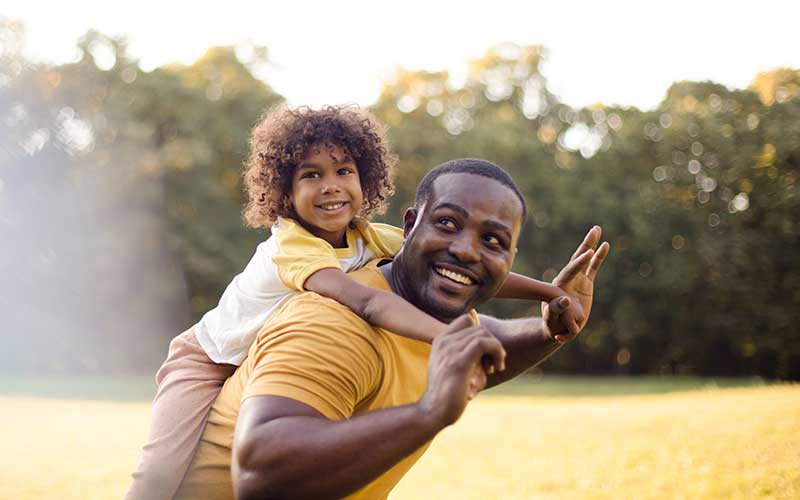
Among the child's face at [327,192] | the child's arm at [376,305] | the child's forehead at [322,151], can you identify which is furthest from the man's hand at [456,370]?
the child's forehead at [322,151]

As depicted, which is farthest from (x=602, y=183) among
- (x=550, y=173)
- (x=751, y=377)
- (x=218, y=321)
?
(x=218, y=321)

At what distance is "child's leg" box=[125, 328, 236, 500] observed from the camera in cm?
287

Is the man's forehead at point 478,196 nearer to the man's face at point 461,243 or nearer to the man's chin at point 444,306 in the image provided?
the man's face at point 461,243

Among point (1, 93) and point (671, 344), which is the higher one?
point (1, 93)

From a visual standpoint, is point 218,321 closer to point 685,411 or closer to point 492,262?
point 492,262

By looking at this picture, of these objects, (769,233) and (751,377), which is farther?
(751,377)

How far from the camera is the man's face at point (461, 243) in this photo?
2.82m

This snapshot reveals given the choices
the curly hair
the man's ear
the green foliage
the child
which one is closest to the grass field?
the curly hair

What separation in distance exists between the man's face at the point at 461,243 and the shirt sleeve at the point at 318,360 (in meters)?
0.32

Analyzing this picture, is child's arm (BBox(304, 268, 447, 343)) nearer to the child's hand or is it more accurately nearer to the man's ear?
the man's ear

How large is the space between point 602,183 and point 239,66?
13819 millimetres

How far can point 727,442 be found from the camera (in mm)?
10289

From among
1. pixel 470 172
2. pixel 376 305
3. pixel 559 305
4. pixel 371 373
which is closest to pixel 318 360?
pixel 371 373

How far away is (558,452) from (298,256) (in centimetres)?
882
